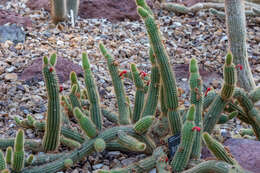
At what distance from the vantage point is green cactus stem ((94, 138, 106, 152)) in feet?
8.61

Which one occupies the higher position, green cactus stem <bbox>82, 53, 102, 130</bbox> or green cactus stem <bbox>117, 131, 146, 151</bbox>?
green cactus stem <bbox>82, 53, 102, 130</bbox>

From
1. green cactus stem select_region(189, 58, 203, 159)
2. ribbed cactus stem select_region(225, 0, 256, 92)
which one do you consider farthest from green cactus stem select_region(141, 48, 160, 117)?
ribbed cactus stem select_region(225, 0, 256, 92)

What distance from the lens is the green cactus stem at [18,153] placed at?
2381 mm

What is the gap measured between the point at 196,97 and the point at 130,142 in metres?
0.55

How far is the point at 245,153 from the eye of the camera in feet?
9.59

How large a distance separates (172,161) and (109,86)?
1.93 metres

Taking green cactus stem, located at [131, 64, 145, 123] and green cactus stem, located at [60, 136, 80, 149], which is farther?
green cactus stem, located at [131, 64, 145, 123]

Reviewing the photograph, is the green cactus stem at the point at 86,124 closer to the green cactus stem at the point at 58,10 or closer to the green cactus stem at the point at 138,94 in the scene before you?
the green cactus stem at the point at 138,94

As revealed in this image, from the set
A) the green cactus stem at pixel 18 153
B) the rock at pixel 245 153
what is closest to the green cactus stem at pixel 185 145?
the rock at pixel 245 153

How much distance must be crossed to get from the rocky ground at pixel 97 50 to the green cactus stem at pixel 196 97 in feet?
1.58

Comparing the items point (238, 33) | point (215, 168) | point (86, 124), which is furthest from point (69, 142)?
point (238, 33)

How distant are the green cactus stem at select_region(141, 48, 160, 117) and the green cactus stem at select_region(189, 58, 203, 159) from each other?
322mm

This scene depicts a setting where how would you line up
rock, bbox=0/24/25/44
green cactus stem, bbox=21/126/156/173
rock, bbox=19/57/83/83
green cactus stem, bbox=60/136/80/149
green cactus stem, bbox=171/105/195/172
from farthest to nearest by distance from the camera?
rock, bbox=0/24/25/44 < rock, bbox=19/57/83/83 < green cactus stem, bbox=60/136/80/149 < green cactus stem, bbox=21/126/156/173 < green cactus stem, bbox=171/105/195/172

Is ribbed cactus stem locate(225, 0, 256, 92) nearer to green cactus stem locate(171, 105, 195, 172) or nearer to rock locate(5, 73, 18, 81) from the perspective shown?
green cactus stem locate(171, 105, 195, 172)
